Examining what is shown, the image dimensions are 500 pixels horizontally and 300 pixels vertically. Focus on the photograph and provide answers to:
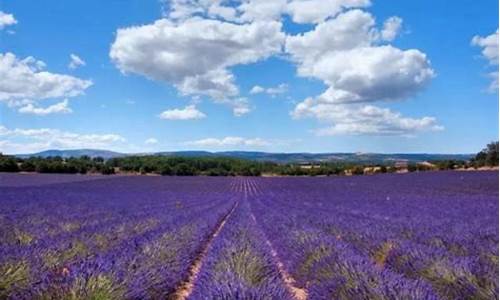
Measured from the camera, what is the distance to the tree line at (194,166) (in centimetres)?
6544

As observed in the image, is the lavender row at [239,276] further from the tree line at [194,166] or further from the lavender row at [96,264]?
the tree line at [194,166]

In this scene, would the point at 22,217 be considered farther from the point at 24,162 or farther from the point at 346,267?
the point at 24,162

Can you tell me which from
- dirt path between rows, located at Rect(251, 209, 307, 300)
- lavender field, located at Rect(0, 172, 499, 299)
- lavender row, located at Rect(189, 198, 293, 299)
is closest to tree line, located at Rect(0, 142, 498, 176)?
lavender field, located at Rect(0, 172, 499, 299)

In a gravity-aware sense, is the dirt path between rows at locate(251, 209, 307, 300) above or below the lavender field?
below

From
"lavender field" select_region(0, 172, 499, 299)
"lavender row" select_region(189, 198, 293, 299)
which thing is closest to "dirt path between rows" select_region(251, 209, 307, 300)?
"lavender field" select_region(0, 172, 499, 299)

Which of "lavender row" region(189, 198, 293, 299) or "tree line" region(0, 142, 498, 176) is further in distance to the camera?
"tree line" region(0, 142, 498, 176)

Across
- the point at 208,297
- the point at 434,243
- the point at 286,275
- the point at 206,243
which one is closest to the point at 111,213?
the point at 206,243

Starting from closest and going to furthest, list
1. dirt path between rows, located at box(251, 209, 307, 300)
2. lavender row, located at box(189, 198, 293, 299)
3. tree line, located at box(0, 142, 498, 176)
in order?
lavender row, located at box(189, 198, 293, 299), dirt path between rows, located at box(251, 209, 307, 300), tree line, located at box(0, 142, 498, 176)

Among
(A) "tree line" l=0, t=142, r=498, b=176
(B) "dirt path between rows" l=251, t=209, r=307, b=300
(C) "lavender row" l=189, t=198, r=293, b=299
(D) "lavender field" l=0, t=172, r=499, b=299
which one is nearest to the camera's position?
(C) "lavender row" l=189, t=198, r=293, b=299

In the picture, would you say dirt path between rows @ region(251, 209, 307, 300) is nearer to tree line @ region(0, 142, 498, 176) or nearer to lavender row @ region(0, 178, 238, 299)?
lavender row @ region(0, 178, 238, 299)

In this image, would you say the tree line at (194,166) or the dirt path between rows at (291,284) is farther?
the tree line at (194,166)

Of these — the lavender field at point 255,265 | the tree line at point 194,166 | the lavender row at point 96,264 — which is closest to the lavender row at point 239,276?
the lavender field at point 255,265

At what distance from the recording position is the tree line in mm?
65438

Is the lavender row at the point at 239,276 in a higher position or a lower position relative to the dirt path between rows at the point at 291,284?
higher
